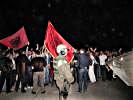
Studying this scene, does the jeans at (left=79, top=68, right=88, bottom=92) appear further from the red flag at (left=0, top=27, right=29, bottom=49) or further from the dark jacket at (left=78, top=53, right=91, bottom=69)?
the red flag at (left=0, top=27, right=29, bottom=49)

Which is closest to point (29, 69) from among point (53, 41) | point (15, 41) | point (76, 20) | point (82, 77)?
point (15, 41)

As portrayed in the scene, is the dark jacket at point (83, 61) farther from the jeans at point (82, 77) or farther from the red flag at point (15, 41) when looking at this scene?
the red flag at point (15, 41)

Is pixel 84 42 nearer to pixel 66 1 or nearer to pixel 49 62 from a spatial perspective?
pixel 66 1

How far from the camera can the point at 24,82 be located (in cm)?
1630

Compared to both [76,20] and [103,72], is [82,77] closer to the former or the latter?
[103,72]

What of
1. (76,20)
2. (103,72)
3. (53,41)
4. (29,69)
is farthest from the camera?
(76,20)

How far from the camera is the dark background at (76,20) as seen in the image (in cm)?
3228

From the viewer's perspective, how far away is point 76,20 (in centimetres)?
3784

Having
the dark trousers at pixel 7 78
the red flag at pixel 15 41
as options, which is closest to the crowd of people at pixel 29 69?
the dark trousers at pixel 7 78

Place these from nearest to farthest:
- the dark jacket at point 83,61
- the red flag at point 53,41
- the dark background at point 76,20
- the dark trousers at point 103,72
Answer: the dark jacket at point 83,61
the red flag at point 53,41
the dark trousers at point 103,72
the dark background at point 76,20

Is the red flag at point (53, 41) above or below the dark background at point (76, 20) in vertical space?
below

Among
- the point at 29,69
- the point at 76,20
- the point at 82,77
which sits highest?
the point at 76,20

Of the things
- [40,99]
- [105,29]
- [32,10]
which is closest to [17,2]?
[32,10]

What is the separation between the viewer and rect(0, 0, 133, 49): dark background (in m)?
32.3
